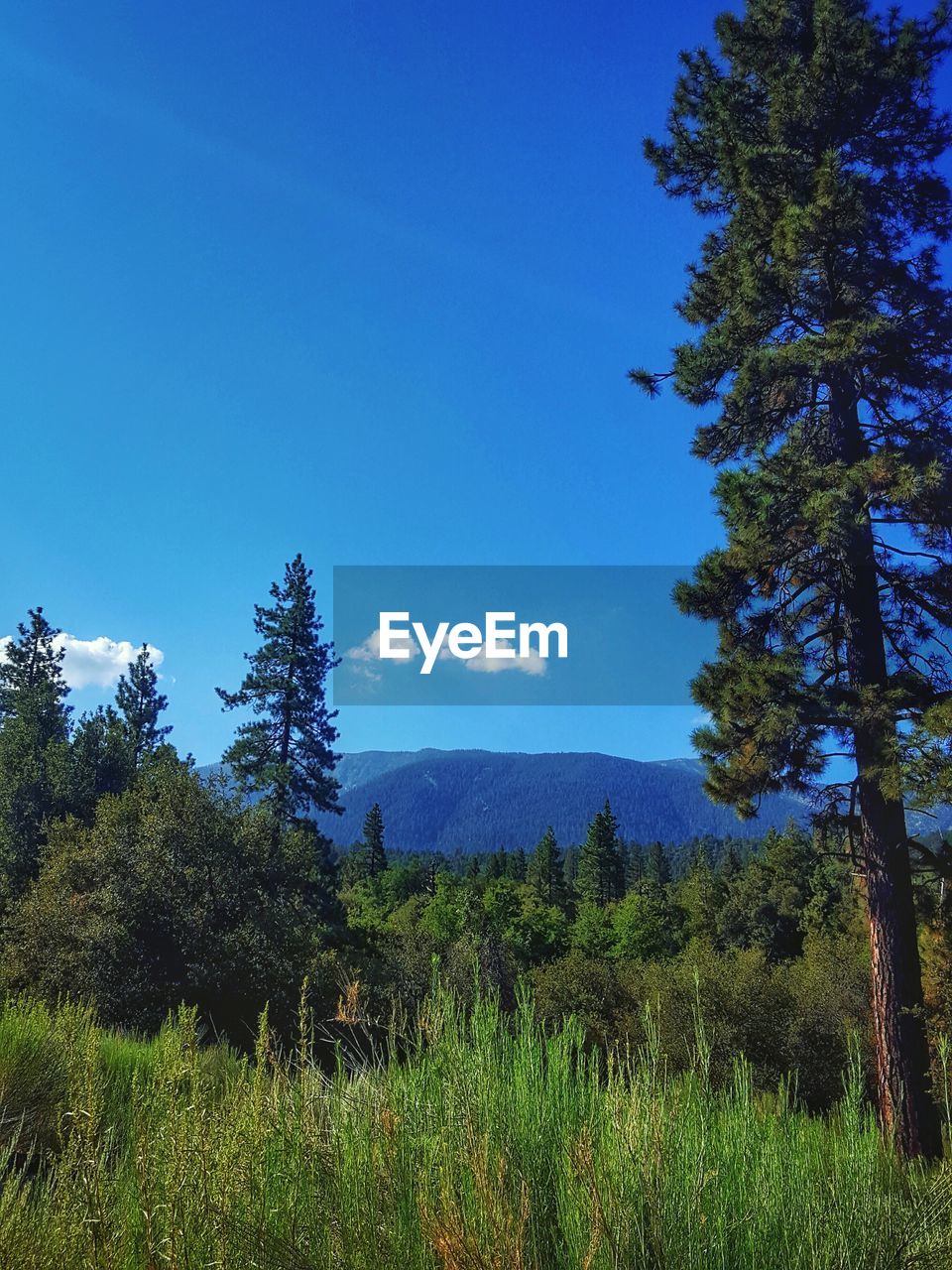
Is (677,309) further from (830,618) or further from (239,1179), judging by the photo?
(239,1179)


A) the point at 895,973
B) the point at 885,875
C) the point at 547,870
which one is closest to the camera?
the point at 895,973

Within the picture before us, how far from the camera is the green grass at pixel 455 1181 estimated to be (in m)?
1.87

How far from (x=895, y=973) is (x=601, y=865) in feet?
233

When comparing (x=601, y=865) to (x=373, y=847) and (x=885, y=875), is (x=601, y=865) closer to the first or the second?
(x=373, y=847)

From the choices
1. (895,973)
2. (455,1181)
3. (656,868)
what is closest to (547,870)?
(656,868)

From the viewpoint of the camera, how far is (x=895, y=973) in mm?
9773

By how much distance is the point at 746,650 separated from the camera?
1157cm

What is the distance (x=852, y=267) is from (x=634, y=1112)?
11.8 m

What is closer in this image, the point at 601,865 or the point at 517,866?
the point at 601,865

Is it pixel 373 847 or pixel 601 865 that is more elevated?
pixel 373 847

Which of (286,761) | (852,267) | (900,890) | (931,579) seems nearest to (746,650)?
(931,579)

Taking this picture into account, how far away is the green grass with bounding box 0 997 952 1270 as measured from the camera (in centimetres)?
187

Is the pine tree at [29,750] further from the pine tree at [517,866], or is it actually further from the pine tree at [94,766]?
the pine tree at [517,866]

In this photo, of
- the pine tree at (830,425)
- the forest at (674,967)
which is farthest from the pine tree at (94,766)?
the pine tree at (830,425)
